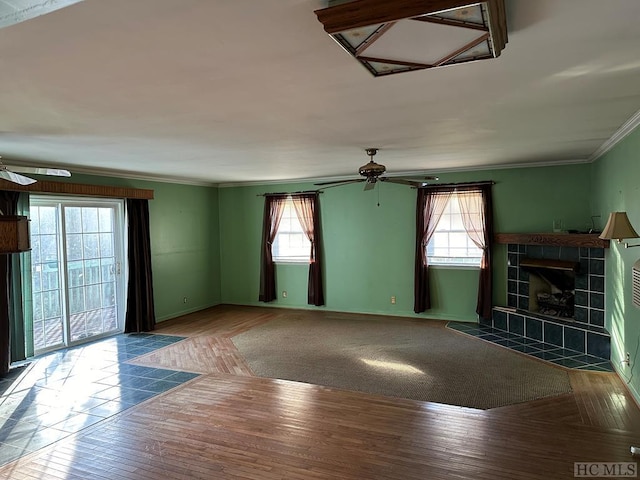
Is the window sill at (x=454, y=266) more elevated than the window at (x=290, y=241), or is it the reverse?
the window at (x=290, y=241)

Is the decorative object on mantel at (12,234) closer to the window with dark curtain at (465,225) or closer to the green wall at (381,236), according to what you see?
the window with dark curtain at (465,225)

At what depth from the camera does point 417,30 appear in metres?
1.67

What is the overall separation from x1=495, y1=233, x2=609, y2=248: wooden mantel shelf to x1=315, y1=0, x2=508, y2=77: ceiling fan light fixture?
3.82m

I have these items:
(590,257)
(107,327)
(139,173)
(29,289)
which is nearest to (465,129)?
(590,257)

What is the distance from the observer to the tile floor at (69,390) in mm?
3385

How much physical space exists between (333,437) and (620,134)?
3.83 m

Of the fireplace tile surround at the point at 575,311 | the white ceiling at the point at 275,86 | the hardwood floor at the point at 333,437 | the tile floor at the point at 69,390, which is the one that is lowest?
the hardwood floor at the point at 333,437

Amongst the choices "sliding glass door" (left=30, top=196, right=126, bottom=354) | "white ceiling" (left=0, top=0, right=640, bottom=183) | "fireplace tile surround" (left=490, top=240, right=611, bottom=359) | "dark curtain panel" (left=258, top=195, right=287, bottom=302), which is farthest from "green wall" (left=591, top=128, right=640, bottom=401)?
"sliding glass door" (left=30, top=196, right=126, bottom=354)

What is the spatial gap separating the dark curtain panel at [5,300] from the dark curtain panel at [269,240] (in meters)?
4.07

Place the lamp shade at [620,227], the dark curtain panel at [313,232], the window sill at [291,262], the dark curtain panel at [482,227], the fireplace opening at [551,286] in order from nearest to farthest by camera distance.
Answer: the lamp shade at [620,227], the fireplace opening at [551,286], the dark curtain panel at [482,227], the dark curtain panel at [313,232], the window sill at [291,262]

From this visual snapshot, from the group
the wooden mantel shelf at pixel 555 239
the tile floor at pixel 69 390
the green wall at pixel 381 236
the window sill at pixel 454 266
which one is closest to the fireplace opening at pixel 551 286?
the wooden mantel shelf at pixel 555 239

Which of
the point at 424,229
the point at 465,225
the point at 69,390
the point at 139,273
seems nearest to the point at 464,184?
the point at 465,225

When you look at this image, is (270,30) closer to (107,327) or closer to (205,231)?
(107,327)

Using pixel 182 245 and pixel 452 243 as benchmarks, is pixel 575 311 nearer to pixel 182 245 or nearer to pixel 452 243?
pixel 452 243
